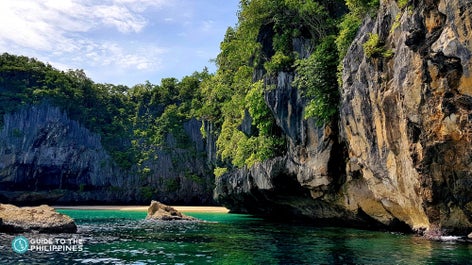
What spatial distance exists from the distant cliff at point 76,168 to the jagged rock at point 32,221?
40964mm

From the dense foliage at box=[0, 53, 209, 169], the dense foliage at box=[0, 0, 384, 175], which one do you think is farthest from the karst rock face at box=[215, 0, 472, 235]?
the dense foliage at box=[0, 53, 209, 169]

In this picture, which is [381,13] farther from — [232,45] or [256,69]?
[232,45]

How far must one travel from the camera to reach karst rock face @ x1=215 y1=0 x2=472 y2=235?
13.5 meters

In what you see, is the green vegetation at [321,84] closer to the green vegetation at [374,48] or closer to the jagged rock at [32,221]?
the green vegetation at [374,48]

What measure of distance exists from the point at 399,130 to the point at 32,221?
16.4 metres

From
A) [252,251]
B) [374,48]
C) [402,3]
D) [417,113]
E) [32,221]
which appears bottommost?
[252,251]

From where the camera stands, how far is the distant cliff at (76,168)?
59188 mm

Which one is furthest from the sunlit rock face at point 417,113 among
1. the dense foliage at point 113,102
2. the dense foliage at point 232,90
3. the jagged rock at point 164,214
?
the dense foliage at point 113,102

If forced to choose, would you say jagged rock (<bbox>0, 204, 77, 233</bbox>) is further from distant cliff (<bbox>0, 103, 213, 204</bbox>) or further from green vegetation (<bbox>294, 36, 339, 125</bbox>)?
distant cliff (<bbox>0, 103, 213, 204</bbox>)

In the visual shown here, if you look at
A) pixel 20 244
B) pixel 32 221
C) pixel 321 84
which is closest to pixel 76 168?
pixel 32 221

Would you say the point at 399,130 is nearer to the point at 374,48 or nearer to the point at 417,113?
the point at 417,113

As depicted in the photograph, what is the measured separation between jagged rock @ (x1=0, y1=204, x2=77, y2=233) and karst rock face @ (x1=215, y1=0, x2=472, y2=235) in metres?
13.3

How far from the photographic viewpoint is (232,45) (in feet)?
112

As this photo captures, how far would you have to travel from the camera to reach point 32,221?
698 inches
